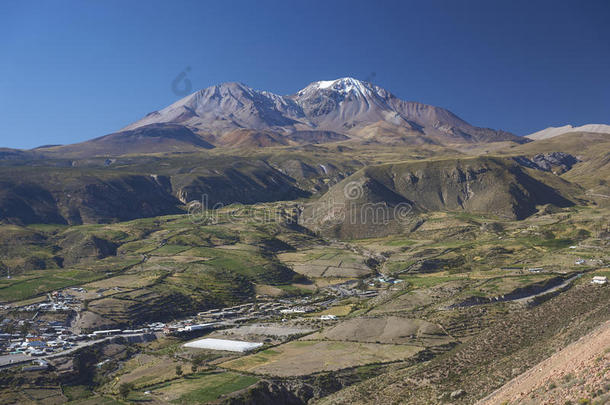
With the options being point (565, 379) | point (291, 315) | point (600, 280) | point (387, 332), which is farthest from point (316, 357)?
point (600, 280)

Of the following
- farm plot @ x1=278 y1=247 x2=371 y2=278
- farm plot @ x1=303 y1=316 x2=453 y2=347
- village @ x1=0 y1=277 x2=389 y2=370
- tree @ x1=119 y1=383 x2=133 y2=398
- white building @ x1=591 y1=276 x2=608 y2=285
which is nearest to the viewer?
tree @ x1=119 y1=383 x2=133 y2=398

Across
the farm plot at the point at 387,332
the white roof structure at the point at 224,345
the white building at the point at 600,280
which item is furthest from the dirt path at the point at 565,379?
the white building at the point at 600,280

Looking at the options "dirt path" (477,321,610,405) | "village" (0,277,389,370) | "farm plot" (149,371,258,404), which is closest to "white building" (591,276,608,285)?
"village" (0,277,389,370)

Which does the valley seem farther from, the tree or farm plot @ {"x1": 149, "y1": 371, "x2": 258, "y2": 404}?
farm plot @ {"x1": 149, "y1": 371, "x2": 258, "y2": 404}

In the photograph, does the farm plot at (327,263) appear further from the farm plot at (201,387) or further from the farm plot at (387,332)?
the farm plot at (201,387)

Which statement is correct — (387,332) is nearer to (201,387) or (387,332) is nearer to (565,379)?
(201,387)

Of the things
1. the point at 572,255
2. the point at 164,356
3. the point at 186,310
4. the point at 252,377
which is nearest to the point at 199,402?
the point at 252,377

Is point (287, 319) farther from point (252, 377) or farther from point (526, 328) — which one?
point (526, 328)
